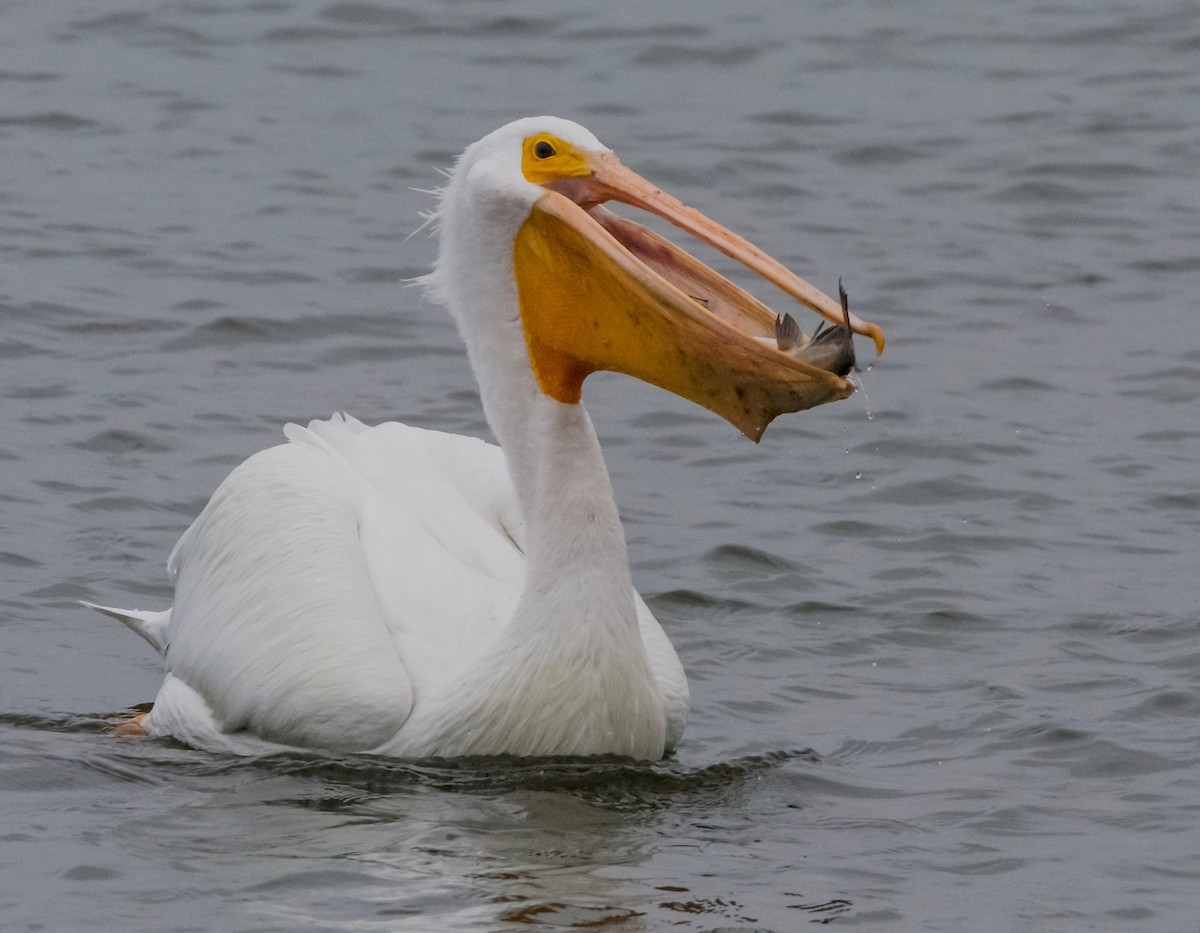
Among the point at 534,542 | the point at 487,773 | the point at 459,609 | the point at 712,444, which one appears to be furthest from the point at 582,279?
the point at 712,444

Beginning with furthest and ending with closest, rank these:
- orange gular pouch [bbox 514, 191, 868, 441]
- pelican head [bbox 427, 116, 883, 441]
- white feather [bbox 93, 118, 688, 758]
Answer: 1. white feather [bbox 93, 118, 688, 758]
2. pelican head [bbox 427, 116, 883, 441]
3. orange gular pouch [bbox 514, 191, 868, 441]

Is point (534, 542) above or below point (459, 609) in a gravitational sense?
above

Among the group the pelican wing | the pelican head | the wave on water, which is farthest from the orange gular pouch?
the wave on water

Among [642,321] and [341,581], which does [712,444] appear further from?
[642,321]

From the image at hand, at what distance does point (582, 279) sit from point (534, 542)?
1.84ft

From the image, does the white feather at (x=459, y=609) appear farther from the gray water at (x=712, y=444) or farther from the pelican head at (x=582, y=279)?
the gray water at (x=712, y=444)

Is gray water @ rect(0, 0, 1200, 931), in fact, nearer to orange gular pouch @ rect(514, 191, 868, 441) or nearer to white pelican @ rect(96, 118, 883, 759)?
white pelican @ rect(96, 118, 883, 759)

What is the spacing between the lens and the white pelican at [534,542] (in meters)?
4.41

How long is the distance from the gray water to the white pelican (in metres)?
0.12

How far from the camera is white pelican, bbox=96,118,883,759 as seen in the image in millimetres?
4414

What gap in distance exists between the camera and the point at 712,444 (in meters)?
7.42

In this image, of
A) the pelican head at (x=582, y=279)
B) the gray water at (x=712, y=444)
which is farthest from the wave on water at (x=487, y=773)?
the pelican head at (x=582, y=279)

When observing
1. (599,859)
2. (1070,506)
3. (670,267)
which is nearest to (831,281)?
(1070,506)

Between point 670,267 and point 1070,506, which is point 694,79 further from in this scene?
point 670,267
